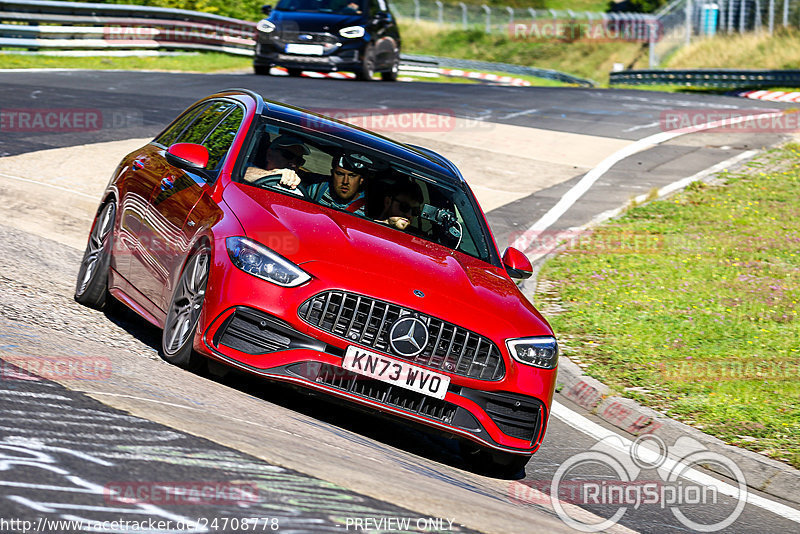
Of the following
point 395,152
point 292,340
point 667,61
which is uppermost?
point 395,152

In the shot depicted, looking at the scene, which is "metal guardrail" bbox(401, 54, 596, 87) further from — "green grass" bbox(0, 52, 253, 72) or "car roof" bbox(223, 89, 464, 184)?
"car roof" bbox(223, 89, 464, 184)

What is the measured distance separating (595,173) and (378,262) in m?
11.5

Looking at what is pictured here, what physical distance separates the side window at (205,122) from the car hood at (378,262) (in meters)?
1.18

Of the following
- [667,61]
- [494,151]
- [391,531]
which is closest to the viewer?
[391,531]

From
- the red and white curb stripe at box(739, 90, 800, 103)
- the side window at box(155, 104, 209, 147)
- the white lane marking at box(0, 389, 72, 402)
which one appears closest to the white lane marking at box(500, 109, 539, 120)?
the red and white curb stripe at box(739, 90, 800, 103)

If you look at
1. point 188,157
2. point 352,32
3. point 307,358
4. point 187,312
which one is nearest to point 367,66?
point 352,32

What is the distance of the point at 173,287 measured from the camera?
6.46 meters

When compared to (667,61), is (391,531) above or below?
above

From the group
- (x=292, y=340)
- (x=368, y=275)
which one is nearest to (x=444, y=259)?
(x=368, y=275)

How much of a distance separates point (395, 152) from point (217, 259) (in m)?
2.02

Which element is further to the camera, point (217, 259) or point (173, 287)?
point (173, 287)

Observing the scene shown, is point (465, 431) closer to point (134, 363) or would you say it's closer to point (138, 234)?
point (134, 363)

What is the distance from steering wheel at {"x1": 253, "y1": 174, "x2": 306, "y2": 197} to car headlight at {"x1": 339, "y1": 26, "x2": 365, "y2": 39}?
1840 cm

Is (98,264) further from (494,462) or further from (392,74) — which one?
(392,74)
